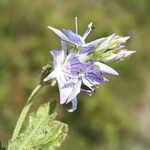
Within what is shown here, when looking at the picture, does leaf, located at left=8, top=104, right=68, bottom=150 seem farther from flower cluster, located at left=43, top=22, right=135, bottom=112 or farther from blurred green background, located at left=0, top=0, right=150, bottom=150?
blurred green background, located at left=0, top=0, right=150, bottom=150

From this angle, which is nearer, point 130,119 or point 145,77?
point 130,119

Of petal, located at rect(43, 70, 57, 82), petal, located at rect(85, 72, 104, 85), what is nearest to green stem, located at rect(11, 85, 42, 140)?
petal, located at rect(43, 70, 57, 82)

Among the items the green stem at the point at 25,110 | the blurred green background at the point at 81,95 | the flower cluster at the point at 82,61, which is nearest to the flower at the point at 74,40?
the flower cluster at the point at 82,61

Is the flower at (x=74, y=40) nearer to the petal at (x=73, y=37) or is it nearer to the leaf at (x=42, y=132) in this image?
the petal at (x=73, y=37)

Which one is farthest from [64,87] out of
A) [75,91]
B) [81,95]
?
[81,95]

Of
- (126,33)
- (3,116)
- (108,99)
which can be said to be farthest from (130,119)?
(3,116)

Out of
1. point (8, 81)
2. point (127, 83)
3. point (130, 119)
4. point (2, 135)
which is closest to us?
point (2, 135)

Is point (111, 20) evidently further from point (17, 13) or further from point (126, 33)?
point (17, 13)
